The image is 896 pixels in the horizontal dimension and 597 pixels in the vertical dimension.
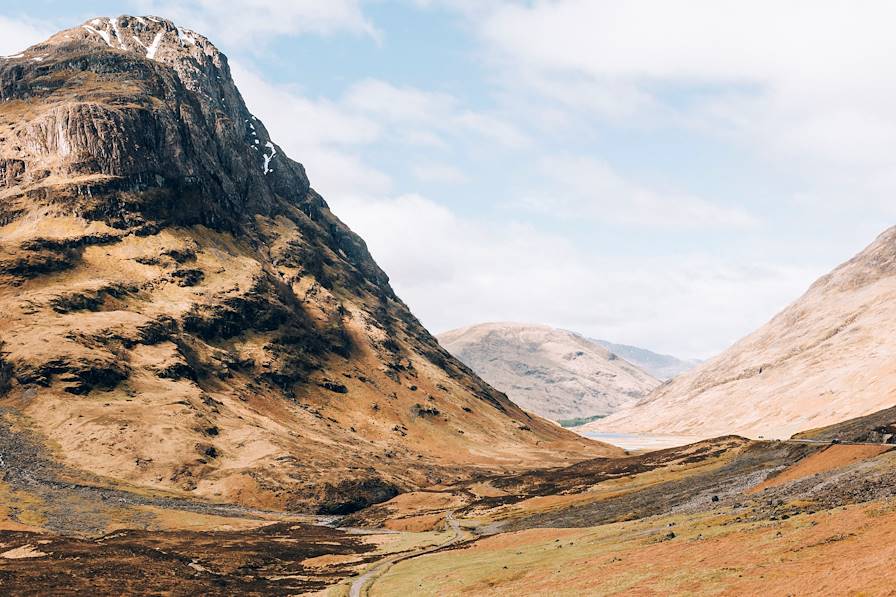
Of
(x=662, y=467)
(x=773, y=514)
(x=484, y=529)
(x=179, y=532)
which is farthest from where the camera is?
(x=662, y=467)

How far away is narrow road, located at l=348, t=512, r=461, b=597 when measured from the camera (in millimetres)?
74312

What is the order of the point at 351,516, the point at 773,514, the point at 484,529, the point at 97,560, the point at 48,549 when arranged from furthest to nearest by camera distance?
the point at 351,516 < the point at 484,529 < the point at 48,549 < the point at 97,560 < the point at 773,514

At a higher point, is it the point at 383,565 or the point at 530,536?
the point at 530,536

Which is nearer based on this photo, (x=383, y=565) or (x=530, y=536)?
(x=530, y=536)

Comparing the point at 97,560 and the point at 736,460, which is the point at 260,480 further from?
the point at 736,460

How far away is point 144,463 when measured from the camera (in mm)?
177625

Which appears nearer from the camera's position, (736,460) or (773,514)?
(773,514)

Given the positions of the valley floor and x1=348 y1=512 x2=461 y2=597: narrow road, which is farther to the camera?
x1=348 y1=512 x2=461 y2=597: narrow road

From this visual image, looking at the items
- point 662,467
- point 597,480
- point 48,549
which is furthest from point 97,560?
point 662,467

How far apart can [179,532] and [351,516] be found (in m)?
40.9

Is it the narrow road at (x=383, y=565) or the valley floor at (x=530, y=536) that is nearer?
the valley floor at (x=530, y=536)

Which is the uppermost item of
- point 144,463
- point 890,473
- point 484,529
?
point 144,463

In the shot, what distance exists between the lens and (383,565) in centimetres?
9056

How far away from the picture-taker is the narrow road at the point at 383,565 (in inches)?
2926
